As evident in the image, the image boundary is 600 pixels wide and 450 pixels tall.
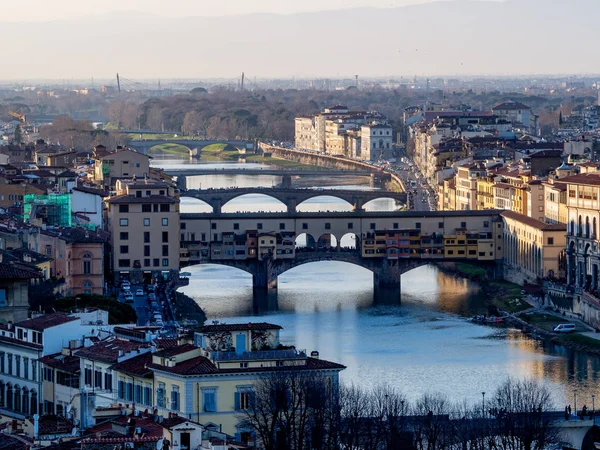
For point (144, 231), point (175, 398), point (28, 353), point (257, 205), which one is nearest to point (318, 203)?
point (257, 205)

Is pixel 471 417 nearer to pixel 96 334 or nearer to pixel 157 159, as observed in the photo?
pixel 96 334

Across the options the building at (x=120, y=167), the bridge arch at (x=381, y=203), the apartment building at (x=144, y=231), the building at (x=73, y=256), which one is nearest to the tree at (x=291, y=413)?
the building at (x=73, y=256)

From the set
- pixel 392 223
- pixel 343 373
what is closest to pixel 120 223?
pixel 392 223

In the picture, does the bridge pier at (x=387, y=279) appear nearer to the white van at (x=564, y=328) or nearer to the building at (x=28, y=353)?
the white van at (x=564, y=328)

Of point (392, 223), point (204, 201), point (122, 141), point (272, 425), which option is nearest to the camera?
point (272, 425)

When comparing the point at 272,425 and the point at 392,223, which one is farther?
the point at 392,223
